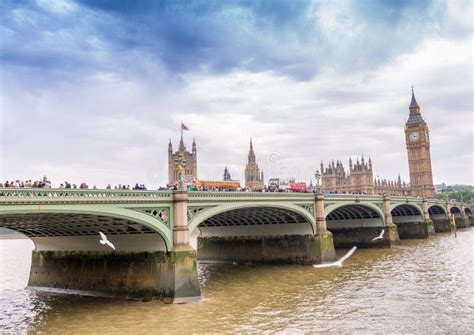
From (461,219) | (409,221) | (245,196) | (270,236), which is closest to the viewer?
(245,196)

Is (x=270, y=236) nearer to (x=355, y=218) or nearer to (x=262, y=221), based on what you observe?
(x=262, y=221)

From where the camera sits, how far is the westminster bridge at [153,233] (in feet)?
72.2

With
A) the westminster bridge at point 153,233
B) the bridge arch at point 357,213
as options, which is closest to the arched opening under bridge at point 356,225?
the bridge arch at point 357,213

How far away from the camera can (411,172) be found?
6260 inches

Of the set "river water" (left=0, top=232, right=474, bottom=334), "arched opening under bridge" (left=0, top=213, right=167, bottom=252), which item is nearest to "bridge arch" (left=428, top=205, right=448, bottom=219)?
"river water" (left=0, top=232, right=474, bottom=334)

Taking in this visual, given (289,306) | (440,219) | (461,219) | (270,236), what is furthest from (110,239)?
(461,219)

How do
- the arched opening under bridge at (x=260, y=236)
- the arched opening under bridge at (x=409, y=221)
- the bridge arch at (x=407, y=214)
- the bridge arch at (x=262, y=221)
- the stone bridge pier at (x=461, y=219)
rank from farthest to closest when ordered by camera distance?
1. the stone bridge pier at (x=461, y=219)
2. the bridge arch at (x=407, y=214)
3. the arched opening under bridge at (x=409, y=221)
4. the arched opening under bridge at (x=260, y=236)
5. the bridge arch at (x=262, y=221)

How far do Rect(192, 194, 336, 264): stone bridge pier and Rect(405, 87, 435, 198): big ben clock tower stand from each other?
126 meters

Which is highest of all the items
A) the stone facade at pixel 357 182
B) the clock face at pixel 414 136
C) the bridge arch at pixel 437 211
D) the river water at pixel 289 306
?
the clock face at pixel 414 136

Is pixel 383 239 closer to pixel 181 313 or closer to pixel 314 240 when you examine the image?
pixel 314 240

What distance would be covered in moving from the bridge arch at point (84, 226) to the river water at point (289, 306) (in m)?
3.68

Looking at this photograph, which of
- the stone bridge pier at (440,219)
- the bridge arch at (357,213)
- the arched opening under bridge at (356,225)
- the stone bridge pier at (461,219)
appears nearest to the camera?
the bridge arch at (357,213)

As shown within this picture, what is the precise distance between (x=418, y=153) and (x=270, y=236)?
133m

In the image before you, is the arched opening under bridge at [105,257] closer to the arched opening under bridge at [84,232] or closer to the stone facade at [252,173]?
the arched opening under bridge at [84,232]
